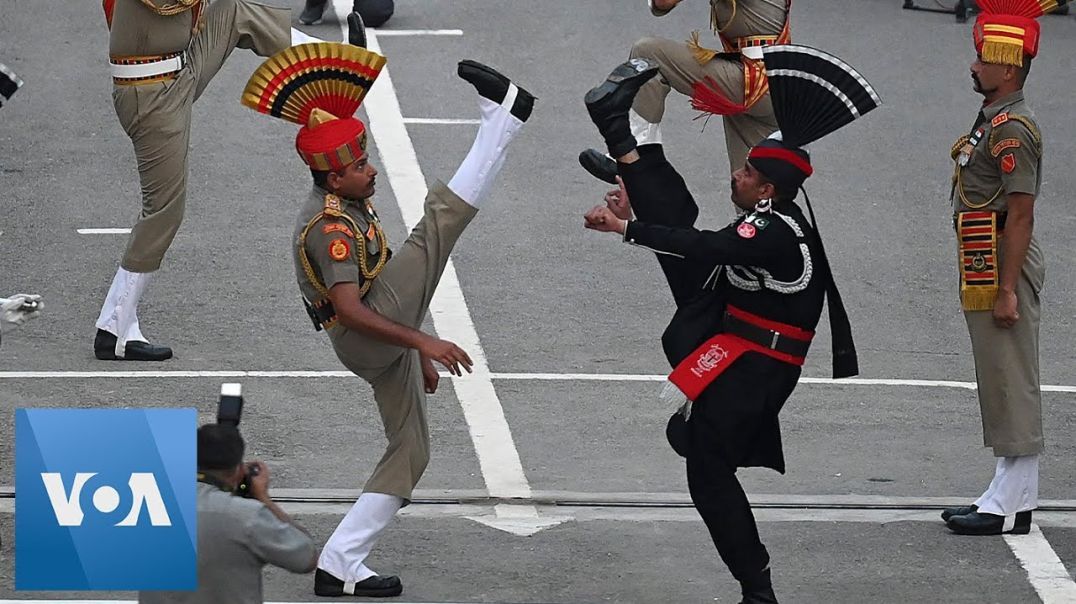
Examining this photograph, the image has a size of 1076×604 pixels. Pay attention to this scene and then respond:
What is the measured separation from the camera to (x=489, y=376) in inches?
382

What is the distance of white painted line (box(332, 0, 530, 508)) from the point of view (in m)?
8.52

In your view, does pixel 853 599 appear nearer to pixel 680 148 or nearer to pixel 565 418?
pixel 565 418

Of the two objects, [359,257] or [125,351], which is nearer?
[359,257]

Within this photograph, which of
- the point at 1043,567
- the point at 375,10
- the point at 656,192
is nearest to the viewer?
the point at 656,192

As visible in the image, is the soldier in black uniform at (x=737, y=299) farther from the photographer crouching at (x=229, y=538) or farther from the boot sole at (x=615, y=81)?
the photographer crouching at (x=229, y=538)

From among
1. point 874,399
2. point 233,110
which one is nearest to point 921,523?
point 874,399

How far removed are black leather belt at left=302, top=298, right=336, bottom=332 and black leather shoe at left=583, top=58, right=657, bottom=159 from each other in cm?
125

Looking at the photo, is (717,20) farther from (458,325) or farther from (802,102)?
(802,102)

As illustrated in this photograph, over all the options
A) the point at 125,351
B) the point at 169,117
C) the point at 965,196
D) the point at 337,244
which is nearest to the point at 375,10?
the point at 169,117

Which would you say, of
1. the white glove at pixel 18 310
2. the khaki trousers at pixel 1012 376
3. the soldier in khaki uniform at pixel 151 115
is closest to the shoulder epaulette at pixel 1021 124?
the khaki trousers at pixel 1012 376

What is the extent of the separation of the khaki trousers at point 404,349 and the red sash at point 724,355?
3.41 feet

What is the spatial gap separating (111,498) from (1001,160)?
4.33m

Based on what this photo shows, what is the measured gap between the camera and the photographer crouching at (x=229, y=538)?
16.9 feet

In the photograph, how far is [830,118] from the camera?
22.3ft
